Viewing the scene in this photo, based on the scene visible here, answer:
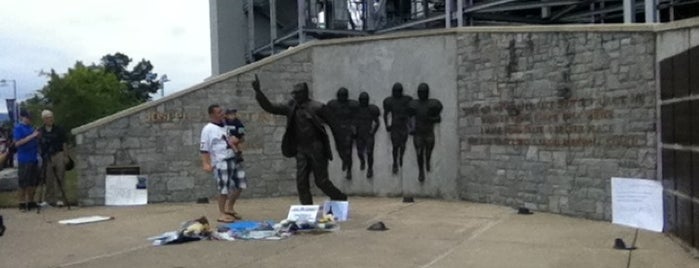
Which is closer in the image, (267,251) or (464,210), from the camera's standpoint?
(267,251)

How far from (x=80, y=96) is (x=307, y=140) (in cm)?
3008

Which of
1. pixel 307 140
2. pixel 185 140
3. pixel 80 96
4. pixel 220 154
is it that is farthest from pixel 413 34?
pixel 80 96

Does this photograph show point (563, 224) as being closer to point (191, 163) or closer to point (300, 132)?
point (300, 132)

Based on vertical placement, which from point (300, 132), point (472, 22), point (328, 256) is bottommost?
point (328, 256)

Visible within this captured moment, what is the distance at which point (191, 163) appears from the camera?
1565cm

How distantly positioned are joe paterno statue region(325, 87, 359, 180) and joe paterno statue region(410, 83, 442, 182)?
51.2 inches

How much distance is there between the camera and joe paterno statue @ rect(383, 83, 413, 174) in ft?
48.6

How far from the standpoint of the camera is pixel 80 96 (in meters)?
39.2

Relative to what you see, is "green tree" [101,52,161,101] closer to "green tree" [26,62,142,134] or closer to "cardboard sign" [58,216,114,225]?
"green tree" [26,62,142,134]

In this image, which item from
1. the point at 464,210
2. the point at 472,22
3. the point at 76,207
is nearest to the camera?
the point at 464,210

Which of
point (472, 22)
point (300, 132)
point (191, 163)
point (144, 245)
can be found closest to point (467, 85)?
point (300, 132)

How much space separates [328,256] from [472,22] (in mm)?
21596

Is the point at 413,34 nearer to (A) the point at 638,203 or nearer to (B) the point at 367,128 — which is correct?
(B) the point at 367,128

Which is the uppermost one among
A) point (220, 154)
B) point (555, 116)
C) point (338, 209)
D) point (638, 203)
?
point (555, 116)
